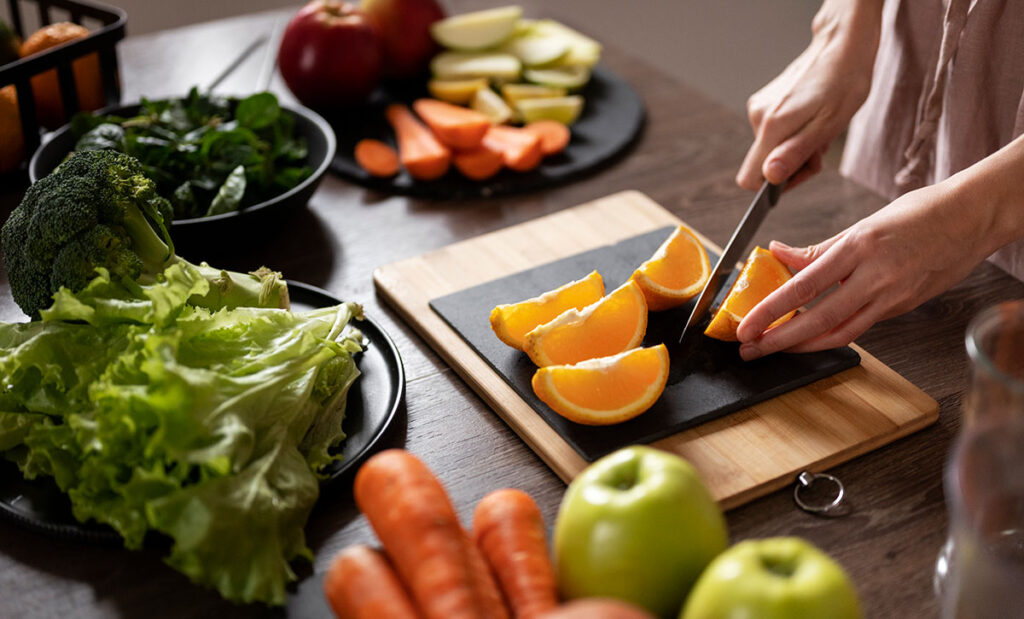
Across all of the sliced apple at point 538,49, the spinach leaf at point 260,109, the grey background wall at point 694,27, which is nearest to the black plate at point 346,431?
the spinach leaf at point 260,109

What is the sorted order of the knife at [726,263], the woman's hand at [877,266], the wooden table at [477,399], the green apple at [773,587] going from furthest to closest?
1. the knife at [726,263]
2. the woman's hand at [877,266]
3. the wooden table at [477,399]
4. the green apple at [773,587]

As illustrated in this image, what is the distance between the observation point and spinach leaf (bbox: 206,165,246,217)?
1.69 m

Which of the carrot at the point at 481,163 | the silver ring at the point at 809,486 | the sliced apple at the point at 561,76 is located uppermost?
the silver ring at the point at 809,486

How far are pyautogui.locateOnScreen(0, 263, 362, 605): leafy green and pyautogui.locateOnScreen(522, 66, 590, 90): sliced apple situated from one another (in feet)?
3.83

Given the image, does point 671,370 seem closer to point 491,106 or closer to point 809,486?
point 809,486

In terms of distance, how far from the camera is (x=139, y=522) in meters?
1.04

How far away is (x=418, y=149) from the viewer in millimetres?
2070

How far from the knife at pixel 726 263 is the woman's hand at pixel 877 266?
112 millimetres

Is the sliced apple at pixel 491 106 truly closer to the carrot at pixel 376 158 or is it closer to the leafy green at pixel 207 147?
the carrot at pixel 376 158

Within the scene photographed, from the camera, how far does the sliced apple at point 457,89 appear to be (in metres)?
2.29

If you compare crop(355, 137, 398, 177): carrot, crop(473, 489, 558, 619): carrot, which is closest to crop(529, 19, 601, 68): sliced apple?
crop(355, 137, 398, 177): carrot

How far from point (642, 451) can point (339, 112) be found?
152cm

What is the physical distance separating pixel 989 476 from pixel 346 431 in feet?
2.58

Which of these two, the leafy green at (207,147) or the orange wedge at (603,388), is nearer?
the orange wedge at (603,388)
